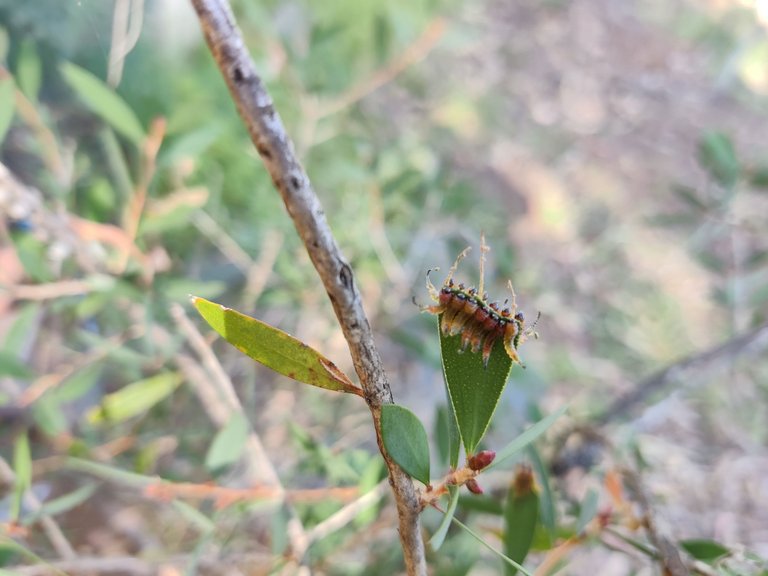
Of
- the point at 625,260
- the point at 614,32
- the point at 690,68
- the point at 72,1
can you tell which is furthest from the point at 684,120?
the point at 72,1

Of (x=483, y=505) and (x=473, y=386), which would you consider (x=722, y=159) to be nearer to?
(x=483, y=505)

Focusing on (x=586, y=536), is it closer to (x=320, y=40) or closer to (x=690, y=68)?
(x=320, y=40)

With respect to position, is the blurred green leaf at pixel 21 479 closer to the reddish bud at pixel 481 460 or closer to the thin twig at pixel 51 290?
the thin twig at pixel 51 290

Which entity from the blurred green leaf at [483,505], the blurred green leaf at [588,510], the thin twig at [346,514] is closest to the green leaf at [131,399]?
the thin twig at [346,514]

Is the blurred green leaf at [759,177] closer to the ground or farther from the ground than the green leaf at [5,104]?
farther from the ground

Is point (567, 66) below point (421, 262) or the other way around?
the other way around

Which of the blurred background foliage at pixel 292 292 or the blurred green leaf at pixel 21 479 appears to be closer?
the blurred green leaf at pixel 21 479

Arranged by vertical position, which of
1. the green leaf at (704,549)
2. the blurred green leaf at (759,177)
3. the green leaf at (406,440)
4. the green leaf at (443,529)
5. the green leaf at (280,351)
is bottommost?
the green leaf at (443,529)
